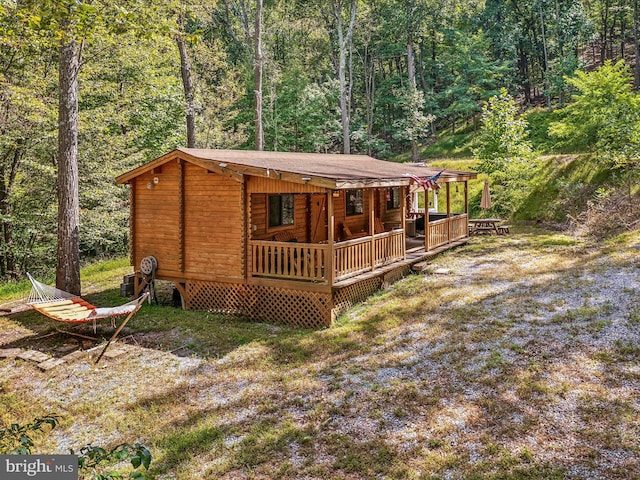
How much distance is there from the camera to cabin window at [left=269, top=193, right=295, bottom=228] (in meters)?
11.6

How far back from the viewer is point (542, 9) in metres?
34.4

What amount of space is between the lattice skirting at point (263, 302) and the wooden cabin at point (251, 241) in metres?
0.02

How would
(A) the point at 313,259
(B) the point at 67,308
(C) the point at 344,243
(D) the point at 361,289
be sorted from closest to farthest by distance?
(B) the point at 67,308 < (A) the point at 313,259 < (C) the point at 344,243 < (D) the point at 361,289

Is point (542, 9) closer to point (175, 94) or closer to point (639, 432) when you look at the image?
point (175, 94)

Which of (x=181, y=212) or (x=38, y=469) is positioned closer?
(x=38, y=469)

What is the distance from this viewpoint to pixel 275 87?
98.9ft

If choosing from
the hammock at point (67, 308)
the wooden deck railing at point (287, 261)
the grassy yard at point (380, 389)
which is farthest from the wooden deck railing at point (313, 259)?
the hammock at point (67, 308)

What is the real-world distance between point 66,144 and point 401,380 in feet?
30.1

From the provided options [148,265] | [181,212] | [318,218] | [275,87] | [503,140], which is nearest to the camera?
[181,212]

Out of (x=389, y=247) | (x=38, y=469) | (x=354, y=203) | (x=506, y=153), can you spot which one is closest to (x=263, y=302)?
(x=389, y=247)

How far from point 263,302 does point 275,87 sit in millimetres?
23021

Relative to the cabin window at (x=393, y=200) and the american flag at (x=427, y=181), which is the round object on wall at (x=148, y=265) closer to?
the american flag at (x=427, y=181)

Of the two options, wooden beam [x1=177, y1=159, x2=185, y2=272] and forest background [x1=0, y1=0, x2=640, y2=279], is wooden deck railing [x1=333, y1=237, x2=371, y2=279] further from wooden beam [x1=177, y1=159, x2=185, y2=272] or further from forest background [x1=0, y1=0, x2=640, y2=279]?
forest background [x1=0, y1=0, x2=640, y2=279]

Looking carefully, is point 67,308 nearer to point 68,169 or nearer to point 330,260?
point 68,169
